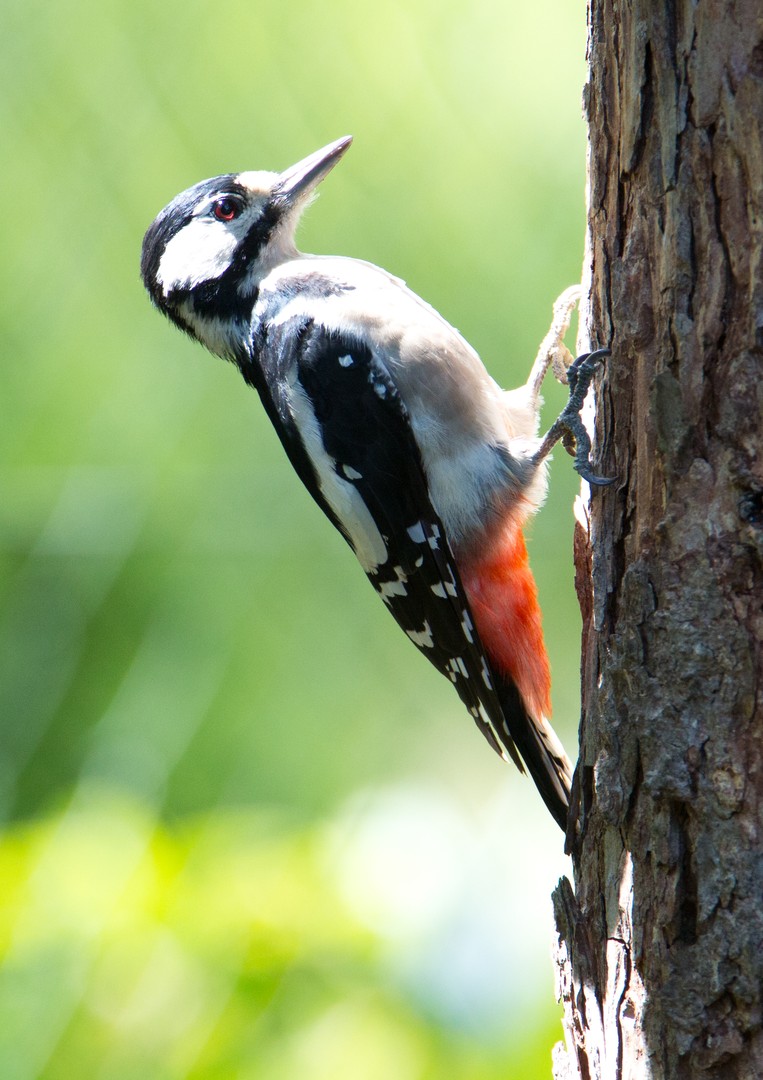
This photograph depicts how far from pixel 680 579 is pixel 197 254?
1937mm

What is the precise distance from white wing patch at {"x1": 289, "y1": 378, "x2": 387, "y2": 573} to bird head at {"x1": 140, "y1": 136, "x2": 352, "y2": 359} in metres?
0.43

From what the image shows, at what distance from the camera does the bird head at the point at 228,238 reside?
294 centimetres

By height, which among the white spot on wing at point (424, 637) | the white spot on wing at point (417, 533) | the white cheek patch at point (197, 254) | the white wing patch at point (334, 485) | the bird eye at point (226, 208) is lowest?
the white spot on wing at point (424, 637)

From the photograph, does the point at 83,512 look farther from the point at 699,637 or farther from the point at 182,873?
the point at 699,637

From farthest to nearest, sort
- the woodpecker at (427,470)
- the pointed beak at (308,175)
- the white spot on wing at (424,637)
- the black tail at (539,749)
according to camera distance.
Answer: the pointed beak at (308,175) → the white spot on wing at (424,637) → the woodpecker at (427,470) → the black tail at (539,749)

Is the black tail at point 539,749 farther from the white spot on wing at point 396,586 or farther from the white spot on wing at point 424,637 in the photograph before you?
the white spot on wing at point 396,586

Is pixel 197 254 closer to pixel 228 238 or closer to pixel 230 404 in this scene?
pixel 228 238

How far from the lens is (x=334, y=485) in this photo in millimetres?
2627

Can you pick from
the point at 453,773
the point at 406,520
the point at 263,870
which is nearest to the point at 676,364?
the point at 406,520

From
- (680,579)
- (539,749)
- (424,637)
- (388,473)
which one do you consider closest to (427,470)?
(388,473)

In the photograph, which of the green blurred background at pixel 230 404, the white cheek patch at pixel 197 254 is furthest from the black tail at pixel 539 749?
the white cheek patch at pixel 197 254

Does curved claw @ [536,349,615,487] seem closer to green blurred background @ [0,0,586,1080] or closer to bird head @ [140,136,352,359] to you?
bird head @ [140,136,352,359]

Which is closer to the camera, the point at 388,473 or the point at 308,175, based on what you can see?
the point at 388,473

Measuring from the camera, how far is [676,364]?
1.52m
